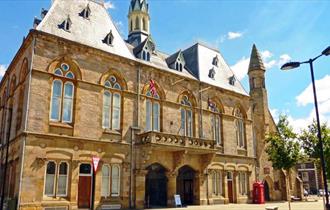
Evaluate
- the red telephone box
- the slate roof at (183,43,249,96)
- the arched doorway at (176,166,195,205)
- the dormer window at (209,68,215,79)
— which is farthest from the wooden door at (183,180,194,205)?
the dormer window at (209,68,215,79)

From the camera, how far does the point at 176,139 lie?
23188 millimetres

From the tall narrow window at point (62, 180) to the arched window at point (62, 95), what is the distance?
2835mm

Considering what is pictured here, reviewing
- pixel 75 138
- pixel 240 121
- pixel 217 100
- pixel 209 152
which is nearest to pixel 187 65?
pixel 217 100

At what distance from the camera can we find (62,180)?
18734 millimetres

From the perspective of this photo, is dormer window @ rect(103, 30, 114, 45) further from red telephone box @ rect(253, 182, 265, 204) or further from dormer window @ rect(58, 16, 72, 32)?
red telephone box @ rect(253, 182, 265, 204)

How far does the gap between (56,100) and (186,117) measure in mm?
11306

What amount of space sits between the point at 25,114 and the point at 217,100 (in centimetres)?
1743

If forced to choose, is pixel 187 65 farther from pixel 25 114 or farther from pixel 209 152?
pixel 25 114

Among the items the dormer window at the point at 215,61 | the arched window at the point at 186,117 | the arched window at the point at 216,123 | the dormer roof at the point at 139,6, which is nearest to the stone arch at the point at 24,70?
the arched window at the point at 186,117

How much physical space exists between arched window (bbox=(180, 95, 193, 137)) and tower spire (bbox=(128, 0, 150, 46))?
582 inches

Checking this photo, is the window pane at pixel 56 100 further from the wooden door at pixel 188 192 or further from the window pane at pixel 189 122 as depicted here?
the wooden door at pixel 188 192

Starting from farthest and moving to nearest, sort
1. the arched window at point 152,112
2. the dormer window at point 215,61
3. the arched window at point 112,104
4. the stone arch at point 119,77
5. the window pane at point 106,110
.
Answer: the dormer window at point 215,61, the arched window at point 152,112, the stone arch at point 119,77, the arched window at point 112,104, the window pane at point 106,110

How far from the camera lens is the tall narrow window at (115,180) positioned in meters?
20.8

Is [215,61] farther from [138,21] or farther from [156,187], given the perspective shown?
[156,187]
